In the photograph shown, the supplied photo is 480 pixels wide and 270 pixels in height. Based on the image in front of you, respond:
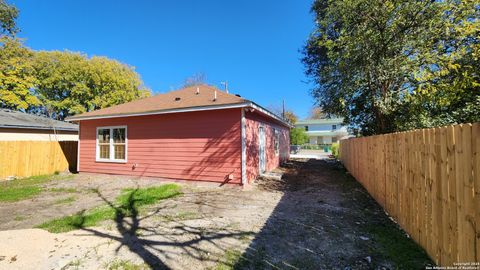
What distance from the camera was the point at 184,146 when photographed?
29.5ft

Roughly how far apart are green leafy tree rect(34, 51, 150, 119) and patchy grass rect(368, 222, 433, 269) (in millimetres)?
28177

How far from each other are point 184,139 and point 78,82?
2354 centimetres

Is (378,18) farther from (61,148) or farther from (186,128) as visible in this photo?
(61,148)

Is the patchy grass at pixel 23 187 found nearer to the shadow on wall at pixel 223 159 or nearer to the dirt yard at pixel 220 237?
the dirt yard at pixel 220 237

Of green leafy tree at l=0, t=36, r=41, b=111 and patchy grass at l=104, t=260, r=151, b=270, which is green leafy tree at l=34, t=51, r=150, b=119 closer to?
green leafy tree at l=0, t=36, r=41, b=111

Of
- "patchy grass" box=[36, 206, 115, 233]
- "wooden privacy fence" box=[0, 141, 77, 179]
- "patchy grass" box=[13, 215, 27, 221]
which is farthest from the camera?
"wooden privacy fence" box=[0, 141, 77, 179]

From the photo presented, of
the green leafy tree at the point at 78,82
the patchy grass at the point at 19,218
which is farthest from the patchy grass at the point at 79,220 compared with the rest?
the green leafy tree at the point at 78,82

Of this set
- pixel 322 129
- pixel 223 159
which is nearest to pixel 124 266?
pixel 223 159

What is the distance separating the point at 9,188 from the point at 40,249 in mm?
7115

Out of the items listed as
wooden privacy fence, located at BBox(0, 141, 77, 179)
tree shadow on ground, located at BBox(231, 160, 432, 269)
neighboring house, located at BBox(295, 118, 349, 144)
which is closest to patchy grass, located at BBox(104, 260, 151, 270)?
tree shadow on ground, located at BBox(231, 160, 432, 269)

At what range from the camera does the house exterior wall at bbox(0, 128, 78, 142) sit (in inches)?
490

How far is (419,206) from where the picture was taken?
3410 mm

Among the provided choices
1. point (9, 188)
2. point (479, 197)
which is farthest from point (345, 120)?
point (9, 188)

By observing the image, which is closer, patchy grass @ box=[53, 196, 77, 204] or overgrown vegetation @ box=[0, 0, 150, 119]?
patchy grass @ box=[53, 196, 77, 204]
